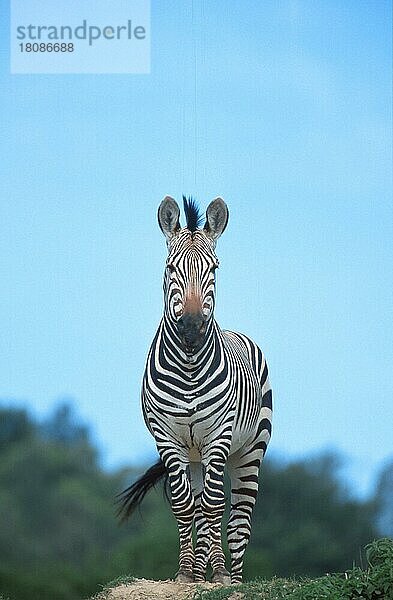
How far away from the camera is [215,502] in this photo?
682cm

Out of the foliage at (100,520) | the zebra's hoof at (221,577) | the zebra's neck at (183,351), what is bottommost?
the zebra's hoof at (221,577)

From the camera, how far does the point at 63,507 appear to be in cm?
984

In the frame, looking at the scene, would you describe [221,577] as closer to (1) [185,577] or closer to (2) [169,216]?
(1) [185,577]

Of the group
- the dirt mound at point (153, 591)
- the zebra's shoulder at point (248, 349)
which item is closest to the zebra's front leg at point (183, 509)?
the dirt mound at point (153, 591)

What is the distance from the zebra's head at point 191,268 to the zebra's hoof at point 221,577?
126 cm

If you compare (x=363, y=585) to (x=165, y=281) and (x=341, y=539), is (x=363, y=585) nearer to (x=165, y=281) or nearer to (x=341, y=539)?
(x=165, y=281)

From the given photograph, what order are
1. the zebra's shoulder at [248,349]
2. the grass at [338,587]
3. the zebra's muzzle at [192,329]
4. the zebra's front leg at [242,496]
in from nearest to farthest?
the grass at [338,587] < the zebra's muzzle at [192,329] < the zebra's front leg at [242,496] < the zebra's shoulder at [248,349]

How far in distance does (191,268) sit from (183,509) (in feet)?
4.54

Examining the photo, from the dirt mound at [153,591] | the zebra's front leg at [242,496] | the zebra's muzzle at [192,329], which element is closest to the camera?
the dirt mound at [153,591]

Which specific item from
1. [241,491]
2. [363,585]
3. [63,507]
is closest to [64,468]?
[63,507]

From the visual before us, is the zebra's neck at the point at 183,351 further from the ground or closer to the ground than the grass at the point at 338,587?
further from the ground

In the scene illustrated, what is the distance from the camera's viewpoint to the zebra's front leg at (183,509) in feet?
22.5

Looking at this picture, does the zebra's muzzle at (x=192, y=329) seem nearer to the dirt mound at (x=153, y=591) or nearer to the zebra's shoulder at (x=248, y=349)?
the zebra's shoulder at (x=248, y=349)

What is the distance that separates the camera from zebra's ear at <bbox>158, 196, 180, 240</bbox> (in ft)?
23.1
